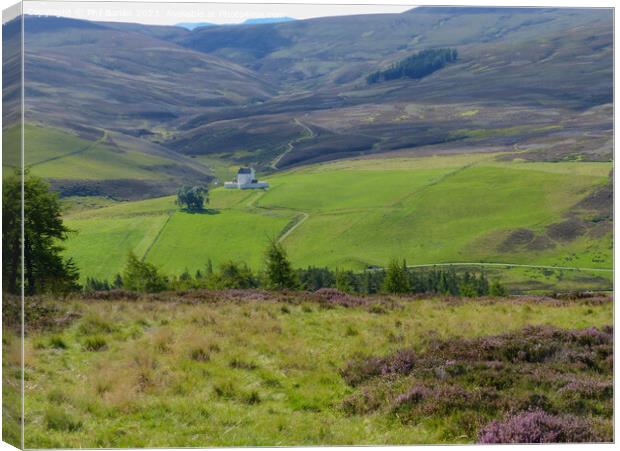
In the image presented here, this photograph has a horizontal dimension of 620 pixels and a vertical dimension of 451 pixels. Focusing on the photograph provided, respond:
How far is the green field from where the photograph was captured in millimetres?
12211

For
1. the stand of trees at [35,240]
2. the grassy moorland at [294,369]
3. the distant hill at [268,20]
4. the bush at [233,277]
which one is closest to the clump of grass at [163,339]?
the grassy moorland at [294,369]

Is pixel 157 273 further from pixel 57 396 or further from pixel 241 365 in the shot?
pixel 57 396

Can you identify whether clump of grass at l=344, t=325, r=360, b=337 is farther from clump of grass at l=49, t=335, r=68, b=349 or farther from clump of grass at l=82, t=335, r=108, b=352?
clump of grass at l=49, t=335, r=68, b=349

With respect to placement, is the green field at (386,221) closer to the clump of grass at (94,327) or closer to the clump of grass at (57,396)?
the clump of grass at (94,327)

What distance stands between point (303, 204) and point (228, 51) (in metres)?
3.80

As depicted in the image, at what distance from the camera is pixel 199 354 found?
11.4 m

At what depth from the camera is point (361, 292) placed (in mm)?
13406

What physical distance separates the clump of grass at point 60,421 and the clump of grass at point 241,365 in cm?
216

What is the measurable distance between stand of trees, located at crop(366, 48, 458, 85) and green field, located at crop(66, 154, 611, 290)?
1.73 m

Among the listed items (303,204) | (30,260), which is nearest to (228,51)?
(303,204)

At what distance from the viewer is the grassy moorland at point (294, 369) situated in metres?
10.4

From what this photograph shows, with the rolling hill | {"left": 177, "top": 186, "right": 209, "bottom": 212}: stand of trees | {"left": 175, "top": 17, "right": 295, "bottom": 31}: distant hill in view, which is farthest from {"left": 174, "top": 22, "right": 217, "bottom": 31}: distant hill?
{"left": 177, "top": 186, "right": 209, "bottom": 212}: stand of trees

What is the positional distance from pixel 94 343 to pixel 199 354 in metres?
1.44

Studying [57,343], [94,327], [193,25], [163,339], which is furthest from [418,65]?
[57,343]
